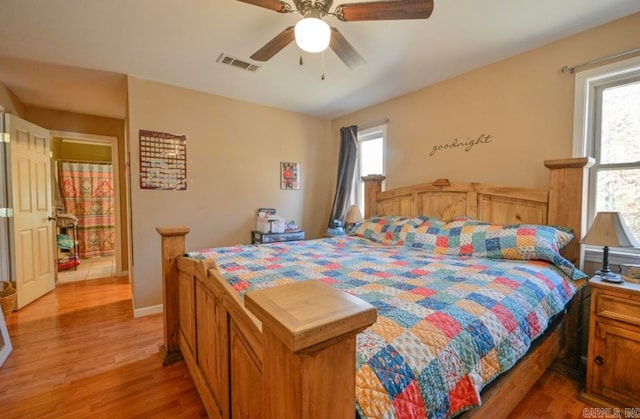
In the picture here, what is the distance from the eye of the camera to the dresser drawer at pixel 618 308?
1.51 m

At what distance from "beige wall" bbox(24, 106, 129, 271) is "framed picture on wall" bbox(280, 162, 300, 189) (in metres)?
2.43

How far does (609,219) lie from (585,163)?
0.44 metres

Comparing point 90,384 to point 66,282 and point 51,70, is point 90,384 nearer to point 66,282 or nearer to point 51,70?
→ point 51,70

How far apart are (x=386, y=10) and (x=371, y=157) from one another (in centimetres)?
246

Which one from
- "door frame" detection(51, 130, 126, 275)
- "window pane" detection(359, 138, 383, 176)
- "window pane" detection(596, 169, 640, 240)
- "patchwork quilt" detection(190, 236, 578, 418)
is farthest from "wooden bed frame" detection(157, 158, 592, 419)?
"door frame" detection(51, 130, 126, 275)

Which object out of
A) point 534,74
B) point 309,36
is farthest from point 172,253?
point 534,74

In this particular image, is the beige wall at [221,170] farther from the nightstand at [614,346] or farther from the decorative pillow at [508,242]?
the nightstand at [614,346]

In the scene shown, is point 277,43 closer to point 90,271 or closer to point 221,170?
point 221,170

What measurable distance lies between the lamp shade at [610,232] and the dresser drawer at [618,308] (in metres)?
0.30

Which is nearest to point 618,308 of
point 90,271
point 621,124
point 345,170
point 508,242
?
point 508,242

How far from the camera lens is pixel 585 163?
1.89m

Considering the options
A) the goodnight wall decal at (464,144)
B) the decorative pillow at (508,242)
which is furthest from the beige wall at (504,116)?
the decorative pillow at (508,242)

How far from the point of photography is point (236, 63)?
260 cm

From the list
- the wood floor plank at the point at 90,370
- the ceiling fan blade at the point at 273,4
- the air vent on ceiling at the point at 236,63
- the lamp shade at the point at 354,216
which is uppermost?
the air vent on ceiling at the point at 236,63
